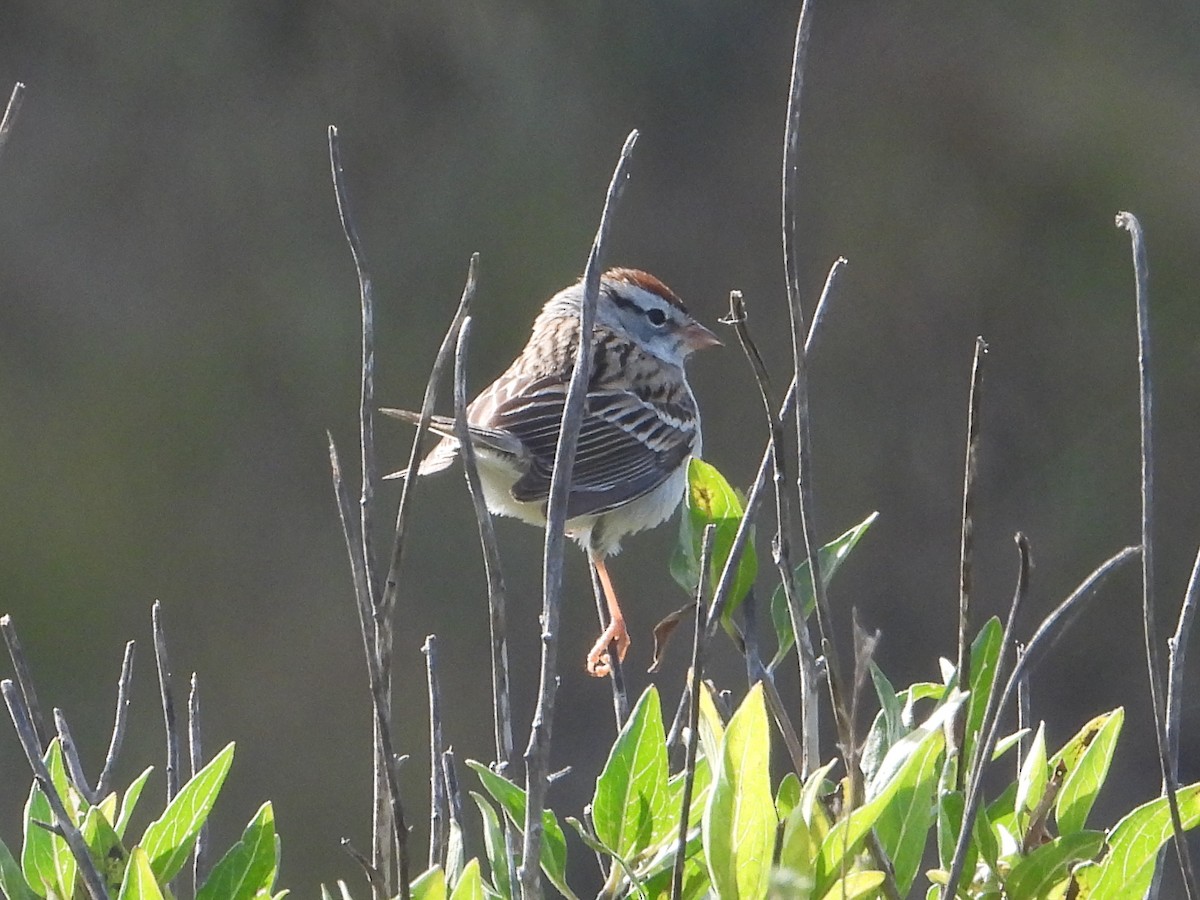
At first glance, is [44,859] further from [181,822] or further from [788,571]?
[788,571]

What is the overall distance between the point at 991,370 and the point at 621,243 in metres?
1.42

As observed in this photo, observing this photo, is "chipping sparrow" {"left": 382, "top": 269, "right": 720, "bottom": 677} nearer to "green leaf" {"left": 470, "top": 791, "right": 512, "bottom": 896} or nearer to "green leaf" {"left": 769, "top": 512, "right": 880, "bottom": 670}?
"green leaf" {"left": 769, "top": 512, "right": 880, "bottom": 670}

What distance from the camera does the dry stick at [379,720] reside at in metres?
1.02

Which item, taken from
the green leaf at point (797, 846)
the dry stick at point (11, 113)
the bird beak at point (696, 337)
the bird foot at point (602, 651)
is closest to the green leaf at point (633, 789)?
the green leaf at point (797, 846)

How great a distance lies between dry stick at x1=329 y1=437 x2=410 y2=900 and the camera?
40.2 inches

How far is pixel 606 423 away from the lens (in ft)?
12.7

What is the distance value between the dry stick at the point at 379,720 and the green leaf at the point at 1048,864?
1.34ft

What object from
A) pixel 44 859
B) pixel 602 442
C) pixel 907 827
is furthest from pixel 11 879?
pixel 602 442

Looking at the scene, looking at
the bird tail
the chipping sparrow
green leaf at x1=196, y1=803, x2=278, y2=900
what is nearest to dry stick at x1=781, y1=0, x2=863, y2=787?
green leaf at x1=196, y1=803, x2=278, y2=900

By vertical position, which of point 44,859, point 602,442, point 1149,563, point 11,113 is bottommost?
point 602,442

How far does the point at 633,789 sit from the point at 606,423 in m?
2.77

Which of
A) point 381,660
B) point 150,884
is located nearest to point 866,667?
point 381,660

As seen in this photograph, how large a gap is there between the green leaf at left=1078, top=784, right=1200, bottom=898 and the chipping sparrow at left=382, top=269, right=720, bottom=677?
5.46ft

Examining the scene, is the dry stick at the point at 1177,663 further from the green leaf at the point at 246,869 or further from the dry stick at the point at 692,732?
the green leaf at the point at 246,869
